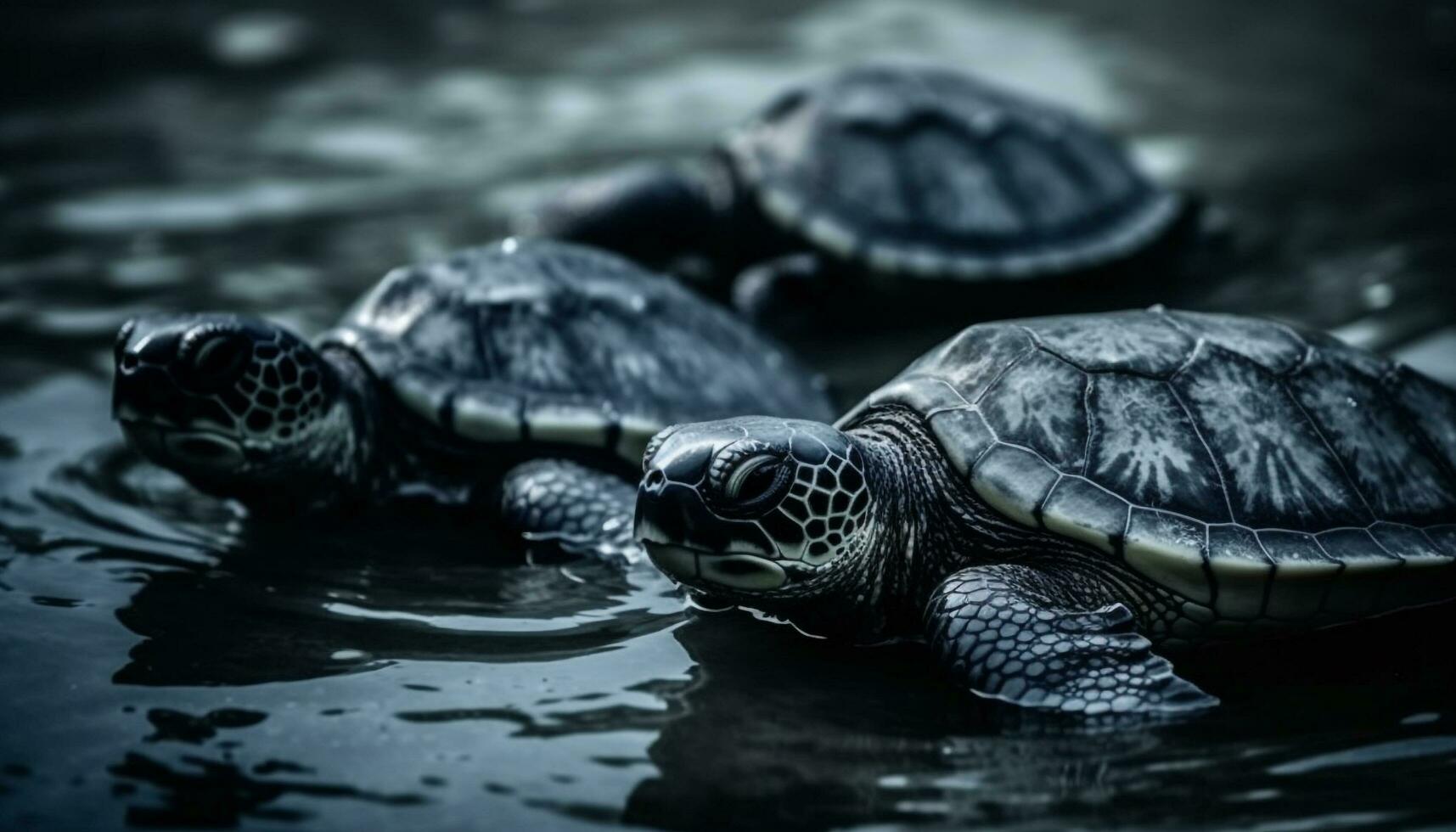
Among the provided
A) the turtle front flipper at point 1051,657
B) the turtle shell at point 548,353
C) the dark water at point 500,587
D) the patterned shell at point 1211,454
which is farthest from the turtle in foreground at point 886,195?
the turtle front flipper at point 1051,657

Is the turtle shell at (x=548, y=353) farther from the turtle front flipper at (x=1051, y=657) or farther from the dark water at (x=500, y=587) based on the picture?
the turtle front flipper at (x=1051, y=657)

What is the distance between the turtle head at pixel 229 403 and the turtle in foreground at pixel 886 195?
2.83 m

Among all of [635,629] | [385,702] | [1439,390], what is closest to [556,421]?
[635,629]

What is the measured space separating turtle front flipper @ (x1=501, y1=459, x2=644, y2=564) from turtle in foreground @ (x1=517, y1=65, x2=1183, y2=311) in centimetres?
252

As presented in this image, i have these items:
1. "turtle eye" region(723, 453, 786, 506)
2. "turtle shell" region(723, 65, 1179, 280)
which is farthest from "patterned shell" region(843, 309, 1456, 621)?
"turtle shell" region(723, 65, 1179, 280)

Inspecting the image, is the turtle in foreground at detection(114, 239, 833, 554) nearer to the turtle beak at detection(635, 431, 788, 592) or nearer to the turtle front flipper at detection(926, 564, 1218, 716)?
the turtle beak at detection(635, 431, 788, 592)

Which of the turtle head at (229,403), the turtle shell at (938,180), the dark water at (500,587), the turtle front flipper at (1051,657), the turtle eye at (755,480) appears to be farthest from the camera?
A: the turtle shell at (938,180)

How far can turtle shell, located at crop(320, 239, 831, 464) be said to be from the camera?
4691 mm

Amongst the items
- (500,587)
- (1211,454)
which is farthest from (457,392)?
(1211,454)

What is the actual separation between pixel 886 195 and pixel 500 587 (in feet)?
12.7

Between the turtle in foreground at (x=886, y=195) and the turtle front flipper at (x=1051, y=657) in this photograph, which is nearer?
the turtle front flipper at (x=1051, y=657)

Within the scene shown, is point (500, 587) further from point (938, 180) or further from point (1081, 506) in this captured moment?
point (938, 180)

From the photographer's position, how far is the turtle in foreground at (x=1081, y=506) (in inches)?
132

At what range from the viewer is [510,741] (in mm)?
3068
